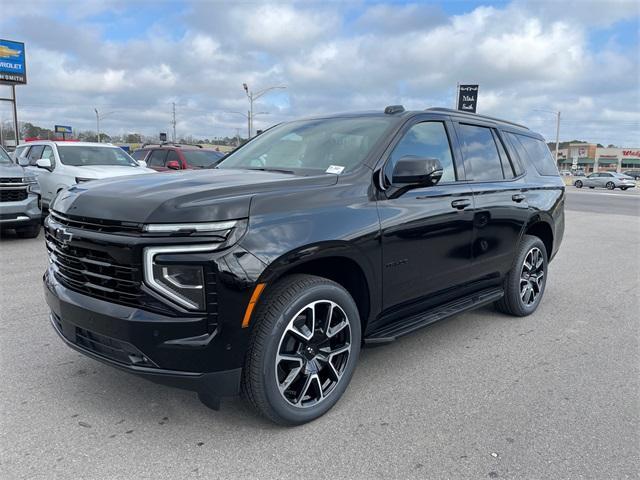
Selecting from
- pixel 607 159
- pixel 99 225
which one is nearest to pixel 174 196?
pixel 99 225

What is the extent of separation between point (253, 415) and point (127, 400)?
827mm

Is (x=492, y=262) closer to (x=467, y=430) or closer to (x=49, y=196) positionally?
(x=467, y=430)

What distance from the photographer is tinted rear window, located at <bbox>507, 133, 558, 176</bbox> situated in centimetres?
527

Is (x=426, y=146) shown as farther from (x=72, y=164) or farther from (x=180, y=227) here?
(x=72, y=164)

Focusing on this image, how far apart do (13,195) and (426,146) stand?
7547mm

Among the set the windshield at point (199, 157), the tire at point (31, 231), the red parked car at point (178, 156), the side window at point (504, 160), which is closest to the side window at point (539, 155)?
the side window at point (504, 160)

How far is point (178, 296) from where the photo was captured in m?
2.49

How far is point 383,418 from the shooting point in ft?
10.1

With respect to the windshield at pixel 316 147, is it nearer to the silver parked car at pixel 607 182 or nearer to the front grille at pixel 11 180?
the front grille at pixel 11 180

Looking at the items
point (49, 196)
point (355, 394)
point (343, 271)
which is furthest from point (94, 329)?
point (49, 196)

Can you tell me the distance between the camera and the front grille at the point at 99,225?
8.37 ft

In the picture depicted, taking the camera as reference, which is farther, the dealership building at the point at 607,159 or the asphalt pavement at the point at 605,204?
the dealership building at the point at 607,159

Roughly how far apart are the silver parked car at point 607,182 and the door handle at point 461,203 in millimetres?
45236

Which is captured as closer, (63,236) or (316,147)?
(63,236)
